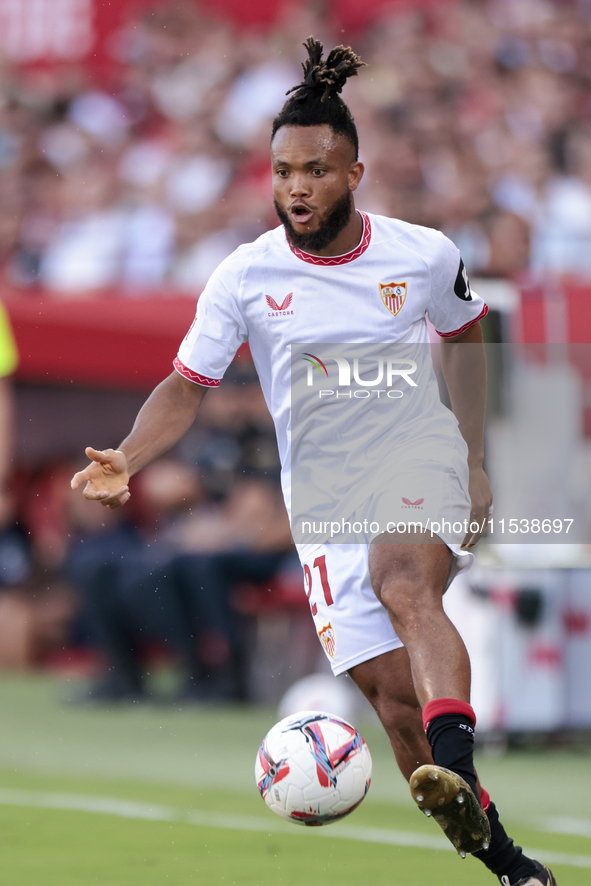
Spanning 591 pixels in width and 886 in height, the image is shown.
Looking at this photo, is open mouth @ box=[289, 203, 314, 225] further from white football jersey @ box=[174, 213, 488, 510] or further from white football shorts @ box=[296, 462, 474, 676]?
white football shorts @ box=[296, 462, 474, 676]

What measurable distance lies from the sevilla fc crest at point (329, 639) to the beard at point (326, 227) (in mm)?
1205

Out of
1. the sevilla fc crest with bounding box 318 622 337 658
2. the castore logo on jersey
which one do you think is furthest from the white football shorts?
the castore logo on jersey

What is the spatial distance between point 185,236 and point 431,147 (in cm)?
236

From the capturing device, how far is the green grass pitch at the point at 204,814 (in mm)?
5398

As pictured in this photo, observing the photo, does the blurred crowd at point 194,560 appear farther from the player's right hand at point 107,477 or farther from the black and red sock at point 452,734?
the black and red sock at point 452,734

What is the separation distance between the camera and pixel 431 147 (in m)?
12.1

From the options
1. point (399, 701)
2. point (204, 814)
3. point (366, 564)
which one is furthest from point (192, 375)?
point (204, 814)

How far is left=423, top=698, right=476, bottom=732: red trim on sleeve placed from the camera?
147 inches

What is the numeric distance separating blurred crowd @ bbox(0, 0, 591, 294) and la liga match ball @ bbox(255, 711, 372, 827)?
541 centimetres

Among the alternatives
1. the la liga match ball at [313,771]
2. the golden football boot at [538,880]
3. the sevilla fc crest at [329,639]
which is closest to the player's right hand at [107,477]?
the sevilla fc crest at [329,639]

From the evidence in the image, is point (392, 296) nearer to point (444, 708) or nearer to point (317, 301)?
point (317, 301)

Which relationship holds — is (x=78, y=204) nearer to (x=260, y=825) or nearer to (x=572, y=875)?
(x=260, y=825)

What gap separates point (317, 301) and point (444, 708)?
4.43ft

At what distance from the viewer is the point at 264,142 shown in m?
13.1
